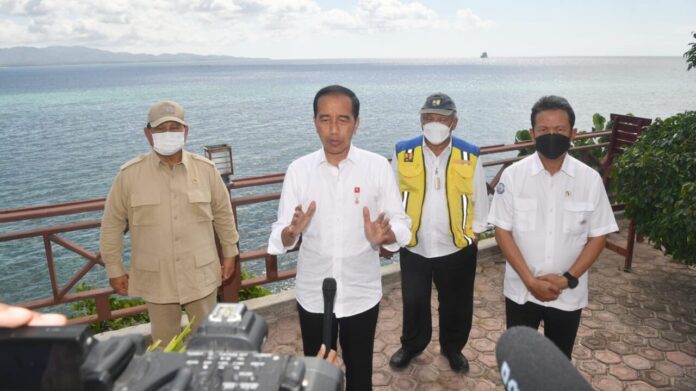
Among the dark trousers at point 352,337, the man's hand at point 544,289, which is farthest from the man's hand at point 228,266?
the man's hand at point 544,289

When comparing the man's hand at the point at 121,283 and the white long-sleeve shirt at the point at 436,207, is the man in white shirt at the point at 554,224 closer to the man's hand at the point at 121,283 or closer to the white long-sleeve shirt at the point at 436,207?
the white long-sleeve shirt at the point at 436,207

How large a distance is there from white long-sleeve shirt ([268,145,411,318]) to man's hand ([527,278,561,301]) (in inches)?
33.0

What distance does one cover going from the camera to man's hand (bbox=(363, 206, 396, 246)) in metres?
2.66

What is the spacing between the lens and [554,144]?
294 cm

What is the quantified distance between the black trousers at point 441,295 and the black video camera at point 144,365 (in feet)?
8.67

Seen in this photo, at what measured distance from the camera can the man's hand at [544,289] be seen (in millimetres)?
2934

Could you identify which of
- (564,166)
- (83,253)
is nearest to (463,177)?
(564,166)

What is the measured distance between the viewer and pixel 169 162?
3268 millimetres

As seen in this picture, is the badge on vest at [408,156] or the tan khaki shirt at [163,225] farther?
the badge on vest at [408,156]

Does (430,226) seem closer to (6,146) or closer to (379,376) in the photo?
(379,376)

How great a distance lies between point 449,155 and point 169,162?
Result: 1943 millimetres

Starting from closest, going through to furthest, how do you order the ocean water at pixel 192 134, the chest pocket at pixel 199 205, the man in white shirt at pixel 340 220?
1. the man in white shirt at pixel 340 220
2. the chest pocket at pixel 199 205
3. the ocean water at pixel 192 134

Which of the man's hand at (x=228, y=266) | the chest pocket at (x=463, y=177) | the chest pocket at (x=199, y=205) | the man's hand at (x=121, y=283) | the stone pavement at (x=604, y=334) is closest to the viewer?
the chest pocket at (x=199, y=205)

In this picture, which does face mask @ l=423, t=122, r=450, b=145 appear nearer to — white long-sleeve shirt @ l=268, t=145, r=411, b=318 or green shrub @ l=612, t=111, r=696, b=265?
white long-sleeve shirt @ l=268, t=145, r=411, b=318
